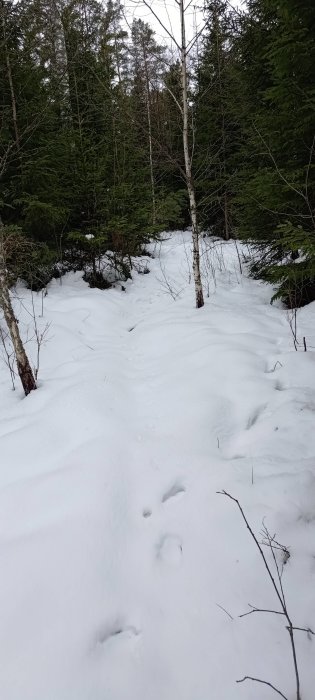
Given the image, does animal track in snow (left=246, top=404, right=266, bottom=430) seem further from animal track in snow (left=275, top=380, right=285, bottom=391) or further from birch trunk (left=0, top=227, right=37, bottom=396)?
birch trunk (left=0, top=227, right=37, bottom=396)

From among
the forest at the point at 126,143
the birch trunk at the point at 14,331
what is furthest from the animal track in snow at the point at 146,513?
the forest at the point at 126,143

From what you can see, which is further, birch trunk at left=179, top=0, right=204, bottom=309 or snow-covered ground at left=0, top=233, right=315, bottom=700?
birch trunk at left=179, top=0, right=204, bottom=309

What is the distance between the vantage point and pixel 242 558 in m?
2.07

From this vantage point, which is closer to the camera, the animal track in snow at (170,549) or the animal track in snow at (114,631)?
the animal track in snow at (114,631)

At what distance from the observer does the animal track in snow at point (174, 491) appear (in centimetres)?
265

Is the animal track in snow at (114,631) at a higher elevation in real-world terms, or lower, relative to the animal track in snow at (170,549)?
lower

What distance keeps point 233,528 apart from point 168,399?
1.78m

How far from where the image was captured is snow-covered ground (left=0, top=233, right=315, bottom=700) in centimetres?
168

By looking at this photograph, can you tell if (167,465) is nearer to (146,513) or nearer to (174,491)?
(174,491)

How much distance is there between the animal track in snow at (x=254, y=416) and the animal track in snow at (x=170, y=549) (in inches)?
51.4

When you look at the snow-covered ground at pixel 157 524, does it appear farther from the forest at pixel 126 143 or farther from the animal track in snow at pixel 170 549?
the forest at pixel 126 143

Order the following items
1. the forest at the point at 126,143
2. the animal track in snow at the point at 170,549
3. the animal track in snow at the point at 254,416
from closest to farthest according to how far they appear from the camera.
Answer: the animal track in snow at the point at 170,549
the animal track in snow at the point at 254,416
the forest at the point at 126,143

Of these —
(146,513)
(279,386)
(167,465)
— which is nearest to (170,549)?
Answer: (146,513)

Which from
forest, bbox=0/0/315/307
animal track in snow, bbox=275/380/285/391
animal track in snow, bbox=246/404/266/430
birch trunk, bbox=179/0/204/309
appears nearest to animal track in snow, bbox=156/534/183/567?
animal track in snow, bbox=246/404/266/430
